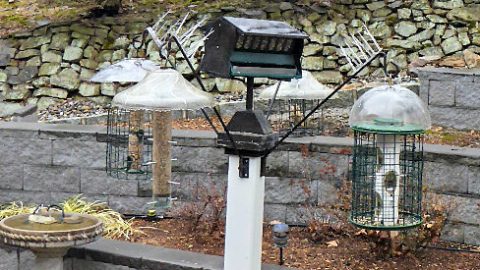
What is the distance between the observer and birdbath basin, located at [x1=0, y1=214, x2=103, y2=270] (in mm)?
5809

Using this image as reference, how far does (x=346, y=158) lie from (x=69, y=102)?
546cm

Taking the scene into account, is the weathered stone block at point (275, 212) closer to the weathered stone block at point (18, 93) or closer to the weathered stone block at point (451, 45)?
the weathered stone block at point (451, 45)

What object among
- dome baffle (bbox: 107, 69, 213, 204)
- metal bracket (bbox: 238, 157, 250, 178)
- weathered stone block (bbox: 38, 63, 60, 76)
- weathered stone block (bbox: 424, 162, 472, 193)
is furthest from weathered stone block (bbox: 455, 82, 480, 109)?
weathered stone block (bbox: 38, 63, 60, 76)

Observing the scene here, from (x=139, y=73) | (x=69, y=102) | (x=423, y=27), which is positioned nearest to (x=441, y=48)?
(x=423, y=27)

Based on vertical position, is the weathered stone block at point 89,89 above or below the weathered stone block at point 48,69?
below

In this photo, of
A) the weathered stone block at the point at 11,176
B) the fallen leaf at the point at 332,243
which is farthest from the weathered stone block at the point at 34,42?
the fallen leaf at the point at 332,243

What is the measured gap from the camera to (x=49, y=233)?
5.80m

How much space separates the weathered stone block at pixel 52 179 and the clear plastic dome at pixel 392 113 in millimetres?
3275

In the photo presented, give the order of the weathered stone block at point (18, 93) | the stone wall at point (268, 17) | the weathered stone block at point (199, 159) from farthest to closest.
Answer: the weathered stone block at point (18, 93)
the stone wall at point (268, 17)
the weathered stone block at point (199, 159)

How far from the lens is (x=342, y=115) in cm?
1031

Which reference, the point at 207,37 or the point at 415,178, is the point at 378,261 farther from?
the point at 207,37

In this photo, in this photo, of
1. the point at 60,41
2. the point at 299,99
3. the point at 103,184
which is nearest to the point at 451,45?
the point at 299,99

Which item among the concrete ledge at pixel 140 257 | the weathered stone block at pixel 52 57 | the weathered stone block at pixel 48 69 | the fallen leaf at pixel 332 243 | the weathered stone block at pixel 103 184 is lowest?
→ the concrete ledge at pixel 140 257

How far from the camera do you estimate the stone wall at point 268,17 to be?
11930 mm
